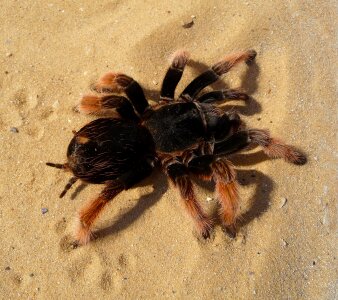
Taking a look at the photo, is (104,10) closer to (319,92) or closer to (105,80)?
(105,80)

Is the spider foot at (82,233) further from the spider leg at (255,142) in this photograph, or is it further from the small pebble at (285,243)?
the small pebble at (285,243)

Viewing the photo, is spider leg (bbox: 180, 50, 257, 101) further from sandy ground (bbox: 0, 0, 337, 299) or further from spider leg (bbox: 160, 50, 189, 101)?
sandy ground (bbox: 0, 0, 337, 299)

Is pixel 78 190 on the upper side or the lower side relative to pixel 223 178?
upper

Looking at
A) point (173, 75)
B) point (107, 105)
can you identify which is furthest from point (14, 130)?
point (173, 75)

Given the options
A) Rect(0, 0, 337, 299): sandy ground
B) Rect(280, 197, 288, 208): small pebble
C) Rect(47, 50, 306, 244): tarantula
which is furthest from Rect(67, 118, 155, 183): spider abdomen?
Rect(280, 197, 288, 208): small pebble

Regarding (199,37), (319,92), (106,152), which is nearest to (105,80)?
(106,152)

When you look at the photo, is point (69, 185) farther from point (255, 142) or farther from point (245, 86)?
point (245, 86)

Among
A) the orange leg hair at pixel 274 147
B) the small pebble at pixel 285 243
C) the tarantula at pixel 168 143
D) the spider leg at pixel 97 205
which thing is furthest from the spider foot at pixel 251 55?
the small pebble at pixel 285 243

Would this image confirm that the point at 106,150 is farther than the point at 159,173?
No
